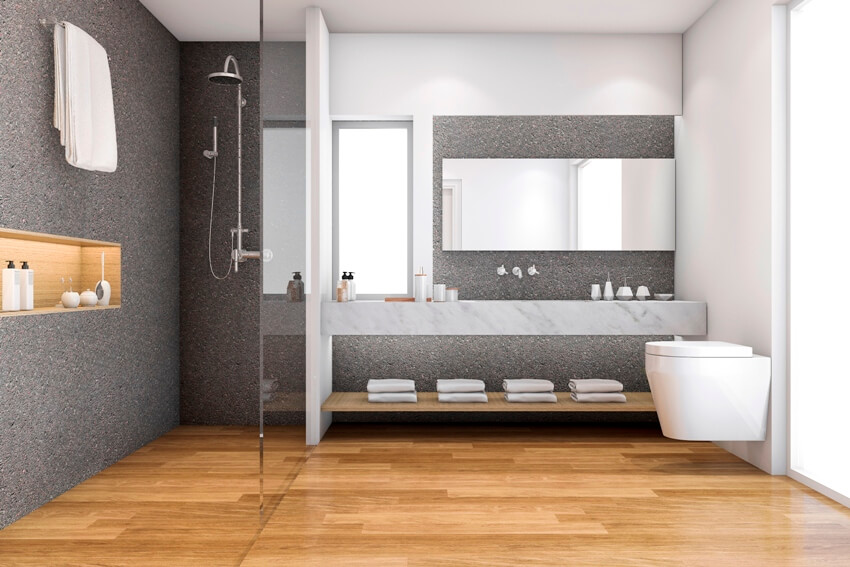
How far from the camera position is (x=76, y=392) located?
296cm

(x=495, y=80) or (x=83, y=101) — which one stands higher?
(x=495, y=80)

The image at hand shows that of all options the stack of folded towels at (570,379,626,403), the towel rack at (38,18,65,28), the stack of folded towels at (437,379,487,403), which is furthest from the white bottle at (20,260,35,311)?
the stack of folded towels at (570,379,626,403)

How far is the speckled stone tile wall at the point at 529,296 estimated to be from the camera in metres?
4.30

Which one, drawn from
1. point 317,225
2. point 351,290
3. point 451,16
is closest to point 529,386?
point 351,290

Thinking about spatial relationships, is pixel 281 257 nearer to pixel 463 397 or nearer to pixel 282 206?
pixel 282 206

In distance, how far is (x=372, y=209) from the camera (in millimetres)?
4285

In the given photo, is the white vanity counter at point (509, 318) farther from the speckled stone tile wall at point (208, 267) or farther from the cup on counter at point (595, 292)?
the speckled stone tile wall at point (208, 267)

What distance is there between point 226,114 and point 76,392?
2086 millimetres

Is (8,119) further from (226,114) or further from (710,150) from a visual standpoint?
(710,150)

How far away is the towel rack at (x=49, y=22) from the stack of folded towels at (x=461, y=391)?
2.70 metres

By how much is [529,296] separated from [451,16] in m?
1.86

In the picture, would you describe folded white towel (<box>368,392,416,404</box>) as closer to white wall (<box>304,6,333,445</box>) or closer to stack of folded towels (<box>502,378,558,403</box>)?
white wall (<box>304,6,333,445</box>)

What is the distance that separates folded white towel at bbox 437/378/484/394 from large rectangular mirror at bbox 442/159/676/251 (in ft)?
2.97

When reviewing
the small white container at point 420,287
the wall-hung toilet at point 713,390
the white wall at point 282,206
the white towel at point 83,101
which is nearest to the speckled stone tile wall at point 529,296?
the small white container at point 420,287
